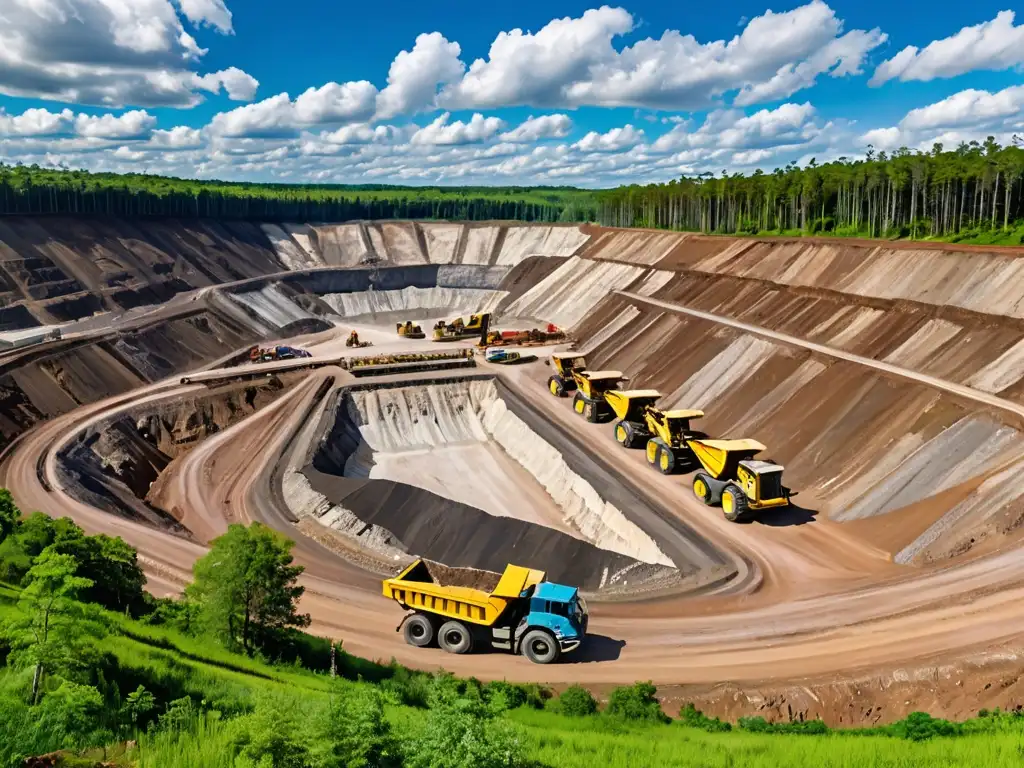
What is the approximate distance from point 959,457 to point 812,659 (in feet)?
46.9

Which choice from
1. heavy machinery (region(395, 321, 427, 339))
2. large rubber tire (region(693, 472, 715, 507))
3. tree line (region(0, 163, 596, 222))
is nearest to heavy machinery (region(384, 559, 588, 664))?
large rubber tire (region(693, 472, 715, 507))

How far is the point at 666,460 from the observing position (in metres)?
35.7

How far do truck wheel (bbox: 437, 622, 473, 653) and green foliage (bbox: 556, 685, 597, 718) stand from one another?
4.06 m

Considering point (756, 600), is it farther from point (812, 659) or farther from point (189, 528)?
point (189, 528)

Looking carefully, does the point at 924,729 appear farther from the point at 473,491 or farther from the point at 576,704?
the point at 473,491

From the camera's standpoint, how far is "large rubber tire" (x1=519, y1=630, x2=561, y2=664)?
20.2 m

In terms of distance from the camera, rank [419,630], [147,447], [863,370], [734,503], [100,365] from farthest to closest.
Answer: [100,365] → [147,447] → [863,370] → [734,503] → [419,630]

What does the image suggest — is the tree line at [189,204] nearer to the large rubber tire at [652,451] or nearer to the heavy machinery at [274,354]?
the heavy machinery at [274,354]

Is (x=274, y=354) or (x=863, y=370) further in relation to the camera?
(x=274, y=354)

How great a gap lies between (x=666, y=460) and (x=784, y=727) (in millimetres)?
20183

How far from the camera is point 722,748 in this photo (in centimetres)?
1280

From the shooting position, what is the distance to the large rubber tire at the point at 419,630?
21.2 metres

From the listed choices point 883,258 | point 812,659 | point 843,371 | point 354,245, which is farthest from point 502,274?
point 812,659

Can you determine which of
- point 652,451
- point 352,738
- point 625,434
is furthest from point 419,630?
point 625,434
